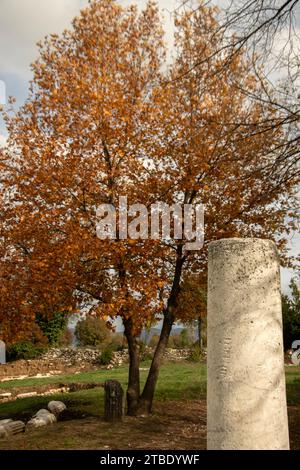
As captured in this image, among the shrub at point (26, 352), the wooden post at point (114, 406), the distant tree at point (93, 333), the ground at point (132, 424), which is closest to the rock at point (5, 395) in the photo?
the ground at point (132, 424)

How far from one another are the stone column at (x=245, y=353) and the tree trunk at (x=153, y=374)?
21.3 feet

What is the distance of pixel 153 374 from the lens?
10.8m

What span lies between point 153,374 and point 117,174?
4467 mm

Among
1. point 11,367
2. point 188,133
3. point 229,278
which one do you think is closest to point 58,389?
point 11,367

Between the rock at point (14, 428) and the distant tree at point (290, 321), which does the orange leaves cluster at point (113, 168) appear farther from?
the distant tree at point (290, 321)

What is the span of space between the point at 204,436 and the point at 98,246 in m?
3.87

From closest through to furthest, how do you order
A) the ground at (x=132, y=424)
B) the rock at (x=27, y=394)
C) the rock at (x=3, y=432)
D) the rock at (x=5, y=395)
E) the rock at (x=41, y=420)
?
1. the ground at (x=132, y=424)
2. the rock at (x=3, y=432)
3. the rock at (x=41, y=420)
4. the rock at (x=27, y=394)
5. the rock at (x=5, y=395)

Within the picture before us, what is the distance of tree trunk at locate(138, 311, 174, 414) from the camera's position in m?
10.5

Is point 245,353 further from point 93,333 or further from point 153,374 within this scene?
point 93,333

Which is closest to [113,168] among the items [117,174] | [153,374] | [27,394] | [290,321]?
[117,174]

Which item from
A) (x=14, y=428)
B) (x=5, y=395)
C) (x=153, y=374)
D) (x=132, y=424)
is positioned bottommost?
(x=5, y=395)

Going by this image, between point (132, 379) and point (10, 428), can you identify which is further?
point (132, 379)

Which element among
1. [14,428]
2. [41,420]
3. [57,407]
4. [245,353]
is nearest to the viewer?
[245,353]

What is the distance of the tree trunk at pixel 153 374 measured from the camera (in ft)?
34.6
